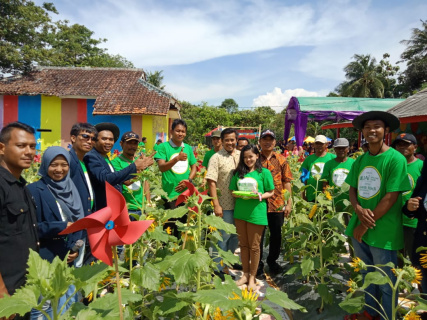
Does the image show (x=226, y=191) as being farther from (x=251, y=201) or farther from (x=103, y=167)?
(x=103, y=167)

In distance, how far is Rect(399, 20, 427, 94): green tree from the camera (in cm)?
2769

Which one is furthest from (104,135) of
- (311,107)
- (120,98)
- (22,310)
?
(120,98)

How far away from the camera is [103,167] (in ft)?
9.29

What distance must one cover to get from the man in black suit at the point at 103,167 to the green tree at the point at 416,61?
3104 cm

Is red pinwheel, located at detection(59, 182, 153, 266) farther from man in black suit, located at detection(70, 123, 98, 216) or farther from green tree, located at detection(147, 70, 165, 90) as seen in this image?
green tree, located at detection(147, 70, 165, 90)

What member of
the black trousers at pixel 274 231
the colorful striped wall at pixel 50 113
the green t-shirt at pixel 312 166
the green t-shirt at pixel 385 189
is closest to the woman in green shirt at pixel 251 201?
the black trousers at pixel 274 231

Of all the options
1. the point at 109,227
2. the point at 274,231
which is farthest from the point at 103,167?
the point at 274,231

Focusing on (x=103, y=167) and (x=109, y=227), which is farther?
(x=103, y=167)

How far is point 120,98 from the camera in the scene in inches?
549

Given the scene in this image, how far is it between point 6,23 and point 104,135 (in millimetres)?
16322

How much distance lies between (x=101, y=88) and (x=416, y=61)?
92.0ft

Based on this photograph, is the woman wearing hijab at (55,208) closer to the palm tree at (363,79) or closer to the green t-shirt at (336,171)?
the green t-shirt at (336,171)

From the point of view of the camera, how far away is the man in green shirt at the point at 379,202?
88.5 inches

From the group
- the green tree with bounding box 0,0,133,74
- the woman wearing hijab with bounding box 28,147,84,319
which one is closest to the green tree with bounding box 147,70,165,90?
the green tree with bounding box 0,0,133,74
